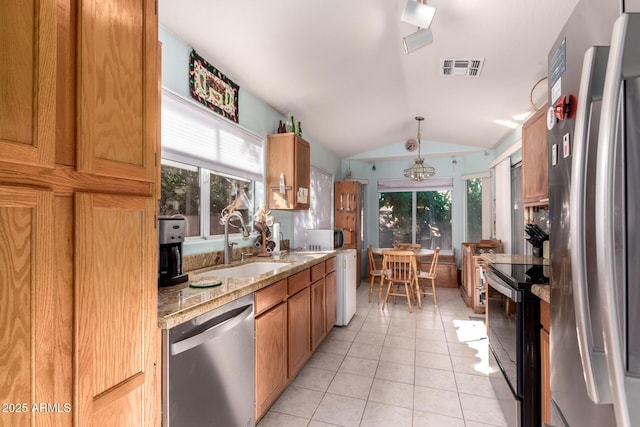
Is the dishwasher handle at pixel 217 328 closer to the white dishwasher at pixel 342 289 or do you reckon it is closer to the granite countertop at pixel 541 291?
the granite countertop at pixel 541 291

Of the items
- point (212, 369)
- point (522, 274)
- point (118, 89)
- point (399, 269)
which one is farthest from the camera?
point (399, 269)

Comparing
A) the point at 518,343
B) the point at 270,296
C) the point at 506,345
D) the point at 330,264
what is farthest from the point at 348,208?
the point at 518,343

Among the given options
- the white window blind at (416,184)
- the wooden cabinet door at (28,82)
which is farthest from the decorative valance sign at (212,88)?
the white window blind at (416,184)

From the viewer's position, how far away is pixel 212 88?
242 centimetres

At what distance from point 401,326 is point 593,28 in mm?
3372

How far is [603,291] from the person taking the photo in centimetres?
64

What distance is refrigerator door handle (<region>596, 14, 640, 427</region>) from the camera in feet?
1.96

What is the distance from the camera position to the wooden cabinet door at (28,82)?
69 centimetres

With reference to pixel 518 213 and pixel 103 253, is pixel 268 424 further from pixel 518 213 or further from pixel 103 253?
pixel 518 213

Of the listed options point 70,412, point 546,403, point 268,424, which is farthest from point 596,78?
point 268,424

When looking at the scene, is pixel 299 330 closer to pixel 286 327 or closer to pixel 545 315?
pixel 286 327

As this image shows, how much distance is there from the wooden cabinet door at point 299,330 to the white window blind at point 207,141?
1249 mm

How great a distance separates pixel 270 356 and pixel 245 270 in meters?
0.76

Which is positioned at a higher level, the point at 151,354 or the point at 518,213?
the point at 518,213
